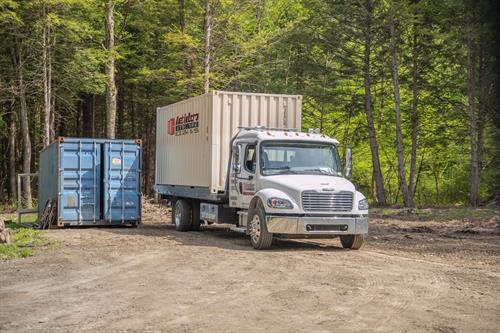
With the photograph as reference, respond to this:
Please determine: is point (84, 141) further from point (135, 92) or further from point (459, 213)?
point (135, 92)

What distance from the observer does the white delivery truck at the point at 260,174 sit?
49.5ft

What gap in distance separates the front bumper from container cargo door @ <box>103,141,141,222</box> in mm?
8644

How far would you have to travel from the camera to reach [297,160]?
640 inches

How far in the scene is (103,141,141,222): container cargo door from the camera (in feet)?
73.0

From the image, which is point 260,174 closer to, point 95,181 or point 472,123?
point 95,181

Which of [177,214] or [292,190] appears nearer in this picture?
[292,190]

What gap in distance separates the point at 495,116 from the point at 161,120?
11.9 metres

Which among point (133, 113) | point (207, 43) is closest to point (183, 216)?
point (207, 43)

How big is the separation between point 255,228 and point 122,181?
8081 mm

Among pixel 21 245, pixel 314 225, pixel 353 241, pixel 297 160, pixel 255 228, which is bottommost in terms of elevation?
pixel 21 245

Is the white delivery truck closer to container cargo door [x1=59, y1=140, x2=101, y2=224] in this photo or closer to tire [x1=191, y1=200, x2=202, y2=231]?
tire [x1=191, y1=200, x2=202, y2=231]

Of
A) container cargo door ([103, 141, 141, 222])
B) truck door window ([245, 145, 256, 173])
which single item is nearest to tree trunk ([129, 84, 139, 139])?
container cargo door ([103, 141, 141, 222])

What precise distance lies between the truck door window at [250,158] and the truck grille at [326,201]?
200 cm

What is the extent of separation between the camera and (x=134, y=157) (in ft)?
75.0
